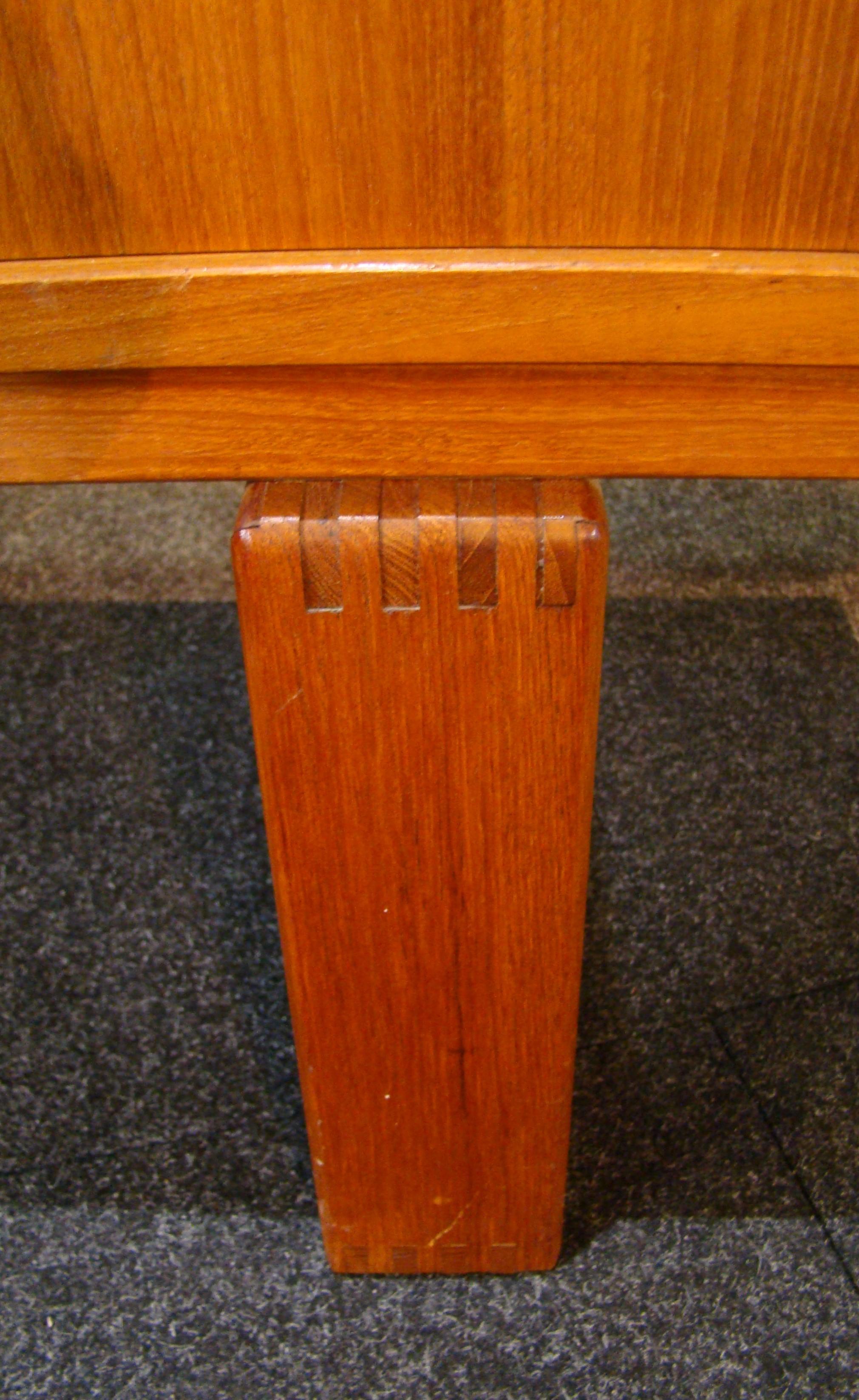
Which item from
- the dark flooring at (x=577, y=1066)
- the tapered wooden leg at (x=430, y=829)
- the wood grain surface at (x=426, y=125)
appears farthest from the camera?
the dark flooring at (x=577, y=1066)

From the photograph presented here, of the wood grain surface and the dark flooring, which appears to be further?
the dark flooring

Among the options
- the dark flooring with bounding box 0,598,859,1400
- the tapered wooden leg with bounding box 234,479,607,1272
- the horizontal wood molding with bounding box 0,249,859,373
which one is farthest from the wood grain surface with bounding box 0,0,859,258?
the dark flooring with bounding box 0,598,859,1400

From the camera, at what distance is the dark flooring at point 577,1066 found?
680mm

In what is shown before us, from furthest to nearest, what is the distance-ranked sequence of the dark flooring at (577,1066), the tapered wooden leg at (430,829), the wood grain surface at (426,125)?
the dark flooring at (577,1066), the tapered wooden leg at (430,829), the wood grain surface at (426,125)

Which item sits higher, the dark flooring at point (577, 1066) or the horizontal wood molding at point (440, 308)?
Result: the horizontal wood molding at point (440, 308)

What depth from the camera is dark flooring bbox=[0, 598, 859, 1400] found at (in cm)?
68

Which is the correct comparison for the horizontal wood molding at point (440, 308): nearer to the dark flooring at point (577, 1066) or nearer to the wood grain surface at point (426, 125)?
the wood grain surface at point (426, 125)

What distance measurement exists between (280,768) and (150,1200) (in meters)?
0.35

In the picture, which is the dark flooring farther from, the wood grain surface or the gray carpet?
the wood grain surface

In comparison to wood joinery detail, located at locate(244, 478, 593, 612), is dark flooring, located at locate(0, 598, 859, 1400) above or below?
below

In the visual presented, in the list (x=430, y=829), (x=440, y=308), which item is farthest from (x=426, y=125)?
(x=430, y=829)

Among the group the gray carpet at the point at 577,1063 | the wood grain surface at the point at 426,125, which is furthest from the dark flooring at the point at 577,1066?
the wood grain surface at the point at 426,125

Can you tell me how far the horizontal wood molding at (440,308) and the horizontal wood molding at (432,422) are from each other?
0.5 inches

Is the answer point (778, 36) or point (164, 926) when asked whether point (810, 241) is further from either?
point (164, 926)
